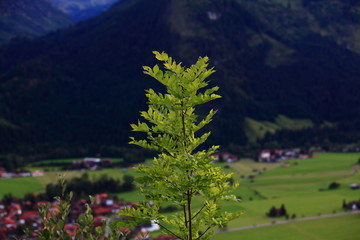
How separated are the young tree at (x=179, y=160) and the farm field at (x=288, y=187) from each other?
237ft

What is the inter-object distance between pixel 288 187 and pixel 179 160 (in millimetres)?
127210

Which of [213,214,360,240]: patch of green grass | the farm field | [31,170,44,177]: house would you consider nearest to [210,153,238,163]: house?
the farm field

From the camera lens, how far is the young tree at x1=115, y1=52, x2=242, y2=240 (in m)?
13.2

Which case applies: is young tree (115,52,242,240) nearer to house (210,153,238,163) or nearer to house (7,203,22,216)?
house (7,203,22,216)

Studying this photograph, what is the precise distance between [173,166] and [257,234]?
8027 cm

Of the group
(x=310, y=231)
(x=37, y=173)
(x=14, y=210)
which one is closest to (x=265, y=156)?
(x=37, y=173)

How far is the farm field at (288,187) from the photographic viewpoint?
344 feet

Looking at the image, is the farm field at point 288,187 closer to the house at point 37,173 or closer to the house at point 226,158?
the house at point 37,173

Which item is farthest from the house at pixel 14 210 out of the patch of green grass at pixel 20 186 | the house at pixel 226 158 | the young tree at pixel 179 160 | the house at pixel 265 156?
the house at pixel 265 156

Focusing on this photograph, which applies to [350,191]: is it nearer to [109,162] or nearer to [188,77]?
[109,162]

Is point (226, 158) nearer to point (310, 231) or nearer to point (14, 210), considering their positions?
point (310, 231)

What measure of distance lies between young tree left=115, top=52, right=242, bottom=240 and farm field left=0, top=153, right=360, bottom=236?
237ft

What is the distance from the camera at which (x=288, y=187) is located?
135m

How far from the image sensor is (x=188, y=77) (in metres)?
13.3
